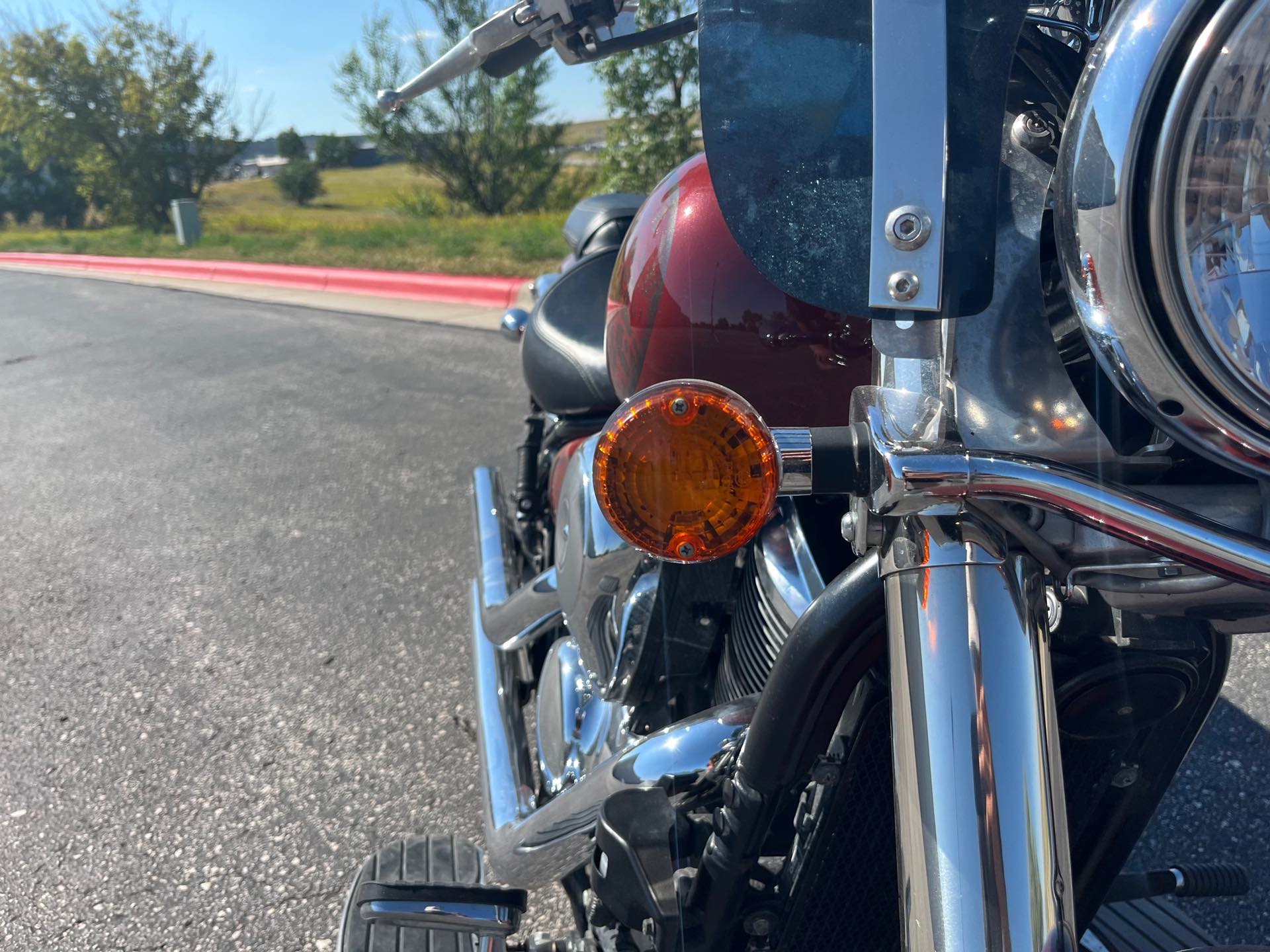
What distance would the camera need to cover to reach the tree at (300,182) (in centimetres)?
3206

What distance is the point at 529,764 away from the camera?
1884 millimetres

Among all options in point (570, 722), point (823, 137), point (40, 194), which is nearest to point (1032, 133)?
point (823, 137)

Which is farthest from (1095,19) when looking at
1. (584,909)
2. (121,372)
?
(121,372)

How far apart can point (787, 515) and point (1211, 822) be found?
4.22 ft

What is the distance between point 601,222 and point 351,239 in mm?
11087

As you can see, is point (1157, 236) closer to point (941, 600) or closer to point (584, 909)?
point (941, 600)

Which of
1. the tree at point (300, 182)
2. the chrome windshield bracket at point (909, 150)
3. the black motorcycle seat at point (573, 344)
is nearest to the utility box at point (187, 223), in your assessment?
the tree at point (300, 182)

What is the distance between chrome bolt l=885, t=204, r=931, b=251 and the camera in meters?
0.75

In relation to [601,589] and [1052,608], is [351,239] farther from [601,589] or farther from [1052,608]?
[1052,608]

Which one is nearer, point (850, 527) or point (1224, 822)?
point (850, 527)

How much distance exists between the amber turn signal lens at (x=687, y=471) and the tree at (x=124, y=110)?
26.4m

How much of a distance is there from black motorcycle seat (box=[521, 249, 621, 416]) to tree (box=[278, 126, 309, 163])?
38410 mm

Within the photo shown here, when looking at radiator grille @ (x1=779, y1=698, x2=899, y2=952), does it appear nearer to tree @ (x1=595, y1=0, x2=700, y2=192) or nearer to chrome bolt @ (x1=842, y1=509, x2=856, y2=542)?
chrome bolt @ (x1=842, y1=509, x2=856, y2=542)

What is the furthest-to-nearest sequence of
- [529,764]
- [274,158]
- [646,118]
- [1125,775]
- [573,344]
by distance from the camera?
[274,158], [646,118], [573,344], [529,764], [1125,775]
